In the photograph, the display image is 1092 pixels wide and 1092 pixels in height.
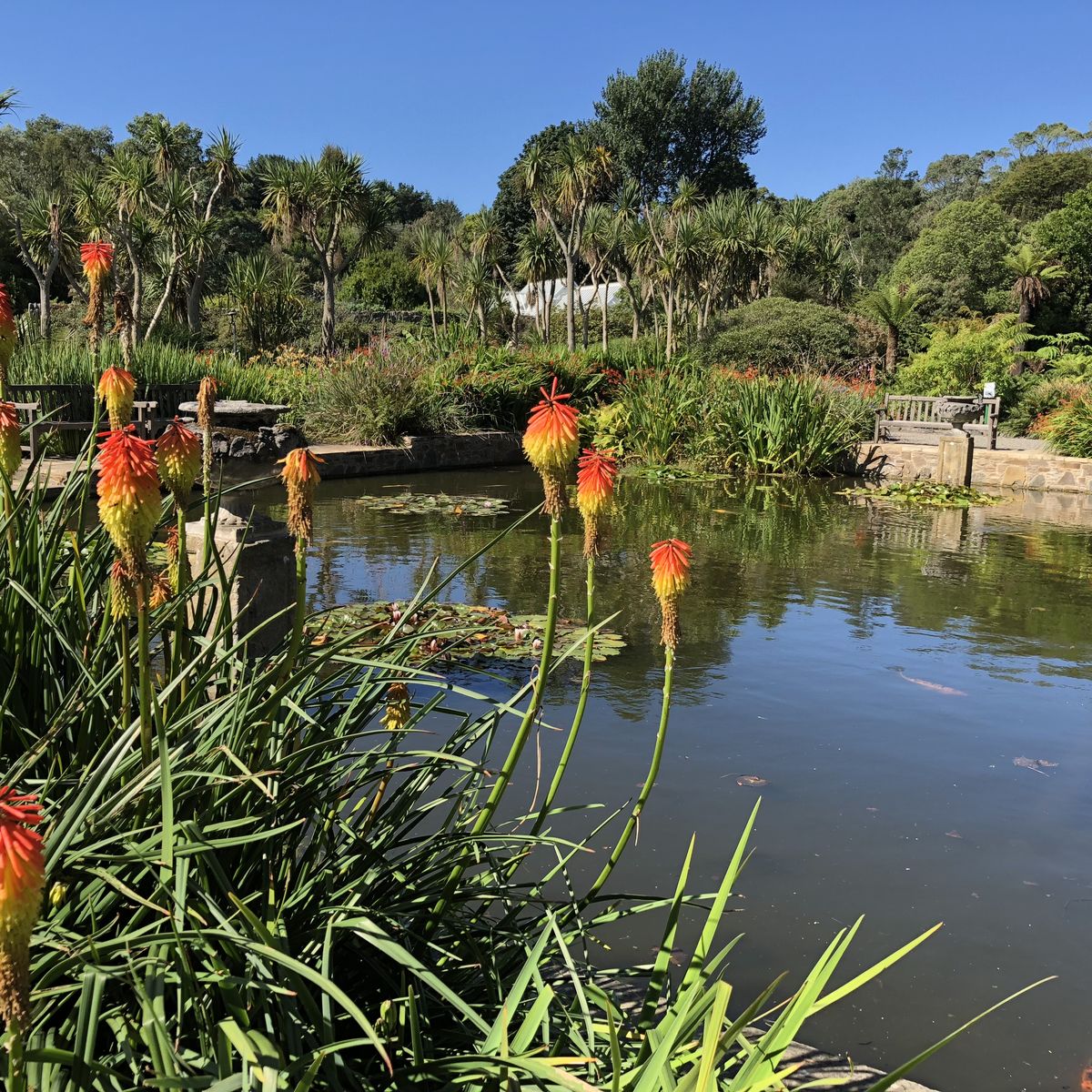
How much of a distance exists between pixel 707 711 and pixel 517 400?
518 inches

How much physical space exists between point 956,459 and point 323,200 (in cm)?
1985

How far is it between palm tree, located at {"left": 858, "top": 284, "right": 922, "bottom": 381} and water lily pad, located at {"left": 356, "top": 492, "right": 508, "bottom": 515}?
2066cm

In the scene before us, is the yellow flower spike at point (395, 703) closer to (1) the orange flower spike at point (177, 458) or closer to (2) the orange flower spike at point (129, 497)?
(1) the orange flower spike at point (177, 458)

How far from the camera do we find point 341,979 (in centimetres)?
161

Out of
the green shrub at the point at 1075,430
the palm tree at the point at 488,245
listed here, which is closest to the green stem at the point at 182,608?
the green shrub at the point at 1075,430

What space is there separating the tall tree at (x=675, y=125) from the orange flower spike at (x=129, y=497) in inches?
2024

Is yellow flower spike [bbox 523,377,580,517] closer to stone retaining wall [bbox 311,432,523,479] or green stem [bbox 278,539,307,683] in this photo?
green stem [bbox 278,539,307,683]

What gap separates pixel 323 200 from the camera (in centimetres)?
2831

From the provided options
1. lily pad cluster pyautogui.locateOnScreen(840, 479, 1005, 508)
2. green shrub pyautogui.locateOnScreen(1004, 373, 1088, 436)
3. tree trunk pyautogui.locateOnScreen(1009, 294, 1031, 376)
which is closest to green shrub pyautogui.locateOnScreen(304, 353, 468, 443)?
lily pad cluster pyautogui.locateOnScreen(840, 479, 1005, 508)

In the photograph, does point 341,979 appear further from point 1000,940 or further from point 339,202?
point 339,202

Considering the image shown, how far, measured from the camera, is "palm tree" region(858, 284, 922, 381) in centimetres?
2998

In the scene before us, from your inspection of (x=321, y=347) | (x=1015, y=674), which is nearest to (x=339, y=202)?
(x=321, y=347)

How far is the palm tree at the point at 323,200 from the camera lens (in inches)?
1099

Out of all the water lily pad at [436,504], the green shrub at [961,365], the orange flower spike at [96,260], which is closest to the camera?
the orange flower spike at [96,260]
